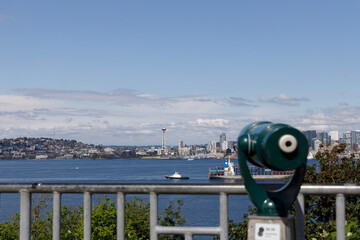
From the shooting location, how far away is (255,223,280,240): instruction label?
257 cm

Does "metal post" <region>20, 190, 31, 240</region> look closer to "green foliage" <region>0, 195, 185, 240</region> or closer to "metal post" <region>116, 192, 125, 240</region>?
"metal post" <region>116, 192, 125, 240</region>

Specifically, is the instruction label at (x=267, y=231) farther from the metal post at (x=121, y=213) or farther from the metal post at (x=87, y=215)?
the metal post at (x=87, y=215)

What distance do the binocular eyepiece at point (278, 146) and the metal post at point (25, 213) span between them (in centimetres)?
185

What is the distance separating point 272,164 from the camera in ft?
7.91

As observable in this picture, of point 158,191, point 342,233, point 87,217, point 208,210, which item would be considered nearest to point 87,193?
point 87,217

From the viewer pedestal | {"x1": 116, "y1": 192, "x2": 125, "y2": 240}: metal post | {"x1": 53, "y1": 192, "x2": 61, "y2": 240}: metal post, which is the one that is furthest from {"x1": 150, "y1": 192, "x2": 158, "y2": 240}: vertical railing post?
the viewer pedestal

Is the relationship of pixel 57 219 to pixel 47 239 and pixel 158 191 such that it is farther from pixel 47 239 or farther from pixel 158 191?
pixel 47 239

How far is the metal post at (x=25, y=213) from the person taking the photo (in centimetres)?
354

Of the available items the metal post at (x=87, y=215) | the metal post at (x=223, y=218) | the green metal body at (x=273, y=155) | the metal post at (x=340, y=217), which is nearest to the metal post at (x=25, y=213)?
the metal post at (x=87, y=215)

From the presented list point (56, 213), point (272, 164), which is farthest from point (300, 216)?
point (56, 213)

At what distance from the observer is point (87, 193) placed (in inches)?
134

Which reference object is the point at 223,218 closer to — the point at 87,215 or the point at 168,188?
the point at 168,188

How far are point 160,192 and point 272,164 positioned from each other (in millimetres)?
1090

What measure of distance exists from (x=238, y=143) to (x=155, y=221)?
39.9 inches
